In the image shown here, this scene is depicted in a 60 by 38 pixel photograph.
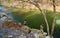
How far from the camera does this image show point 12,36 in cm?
908

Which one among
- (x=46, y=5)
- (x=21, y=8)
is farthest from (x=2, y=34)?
(x=21, y=8)

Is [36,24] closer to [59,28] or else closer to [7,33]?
[59,28]

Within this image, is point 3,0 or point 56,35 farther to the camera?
point 3,0

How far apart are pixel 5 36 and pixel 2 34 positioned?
45 centimetres

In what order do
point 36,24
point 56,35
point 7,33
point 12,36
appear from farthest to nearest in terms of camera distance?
1. point 36,24
2. point 56,35
3. point 7,33
4. point 12,36

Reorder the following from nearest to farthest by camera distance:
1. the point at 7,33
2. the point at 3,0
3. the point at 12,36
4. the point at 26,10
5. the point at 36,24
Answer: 1. the point at 12,36
2. the point at 7,33
3. the point at 36,24
4. the point at 26,10
5. the point at 3,0

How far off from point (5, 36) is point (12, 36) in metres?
0.38

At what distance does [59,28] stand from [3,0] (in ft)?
31.4

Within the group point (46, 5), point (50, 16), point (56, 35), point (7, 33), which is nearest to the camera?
point (7, 33)

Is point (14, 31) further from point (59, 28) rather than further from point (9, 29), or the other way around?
point (59, 28)

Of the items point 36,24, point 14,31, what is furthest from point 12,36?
point 36,24

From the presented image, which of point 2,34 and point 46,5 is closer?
point 2,34

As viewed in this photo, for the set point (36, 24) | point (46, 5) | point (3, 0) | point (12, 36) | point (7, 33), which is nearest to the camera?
point (12, 36)

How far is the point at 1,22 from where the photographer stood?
11906 mm
